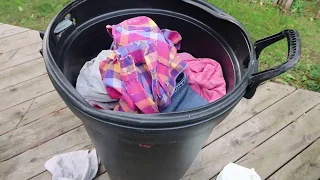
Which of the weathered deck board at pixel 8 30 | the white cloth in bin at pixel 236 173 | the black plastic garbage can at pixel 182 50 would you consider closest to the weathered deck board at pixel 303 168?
the white cloth in bin at pixel 236 173

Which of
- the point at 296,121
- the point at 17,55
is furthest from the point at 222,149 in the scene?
the point at 17,55

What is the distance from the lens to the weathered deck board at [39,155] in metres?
1.25

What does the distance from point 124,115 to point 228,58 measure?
1.64ft

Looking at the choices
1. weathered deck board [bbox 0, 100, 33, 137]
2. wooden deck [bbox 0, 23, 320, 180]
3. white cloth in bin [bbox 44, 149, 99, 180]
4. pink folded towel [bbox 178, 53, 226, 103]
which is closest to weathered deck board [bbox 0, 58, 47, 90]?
wooden deck [bbox 0, 23, 320, 180]

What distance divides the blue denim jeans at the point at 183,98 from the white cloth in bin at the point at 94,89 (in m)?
0.17

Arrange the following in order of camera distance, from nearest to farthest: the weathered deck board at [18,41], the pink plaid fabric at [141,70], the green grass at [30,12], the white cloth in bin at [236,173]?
the pink plaid fabric at [141,70] → the white cloth in bin at [236,173] → the weathered deck board at [18,41] → the green grass at [30,12]

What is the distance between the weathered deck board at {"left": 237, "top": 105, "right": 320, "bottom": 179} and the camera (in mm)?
1339

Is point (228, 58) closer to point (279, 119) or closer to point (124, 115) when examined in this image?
point (124, 115)

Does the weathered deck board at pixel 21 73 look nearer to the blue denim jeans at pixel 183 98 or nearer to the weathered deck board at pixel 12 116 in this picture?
the weathered deck board at pixel 12 116

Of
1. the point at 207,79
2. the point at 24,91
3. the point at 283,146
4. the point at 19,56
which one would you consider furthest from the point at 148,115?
the point at 19,56

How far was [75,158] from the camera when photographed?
1288 millimetres

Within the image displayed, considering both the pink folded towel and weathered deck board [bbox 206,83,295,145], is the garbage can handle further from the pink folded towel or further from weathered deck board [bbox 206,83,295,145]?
weathered deck board [bbox 206,83,295,145]

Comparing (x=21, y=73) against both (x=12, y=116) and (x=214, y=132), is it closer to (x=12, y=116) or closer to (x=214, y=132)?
(x=12, y=116)

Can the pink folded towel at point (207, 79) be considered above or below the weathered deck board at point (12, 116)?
above
